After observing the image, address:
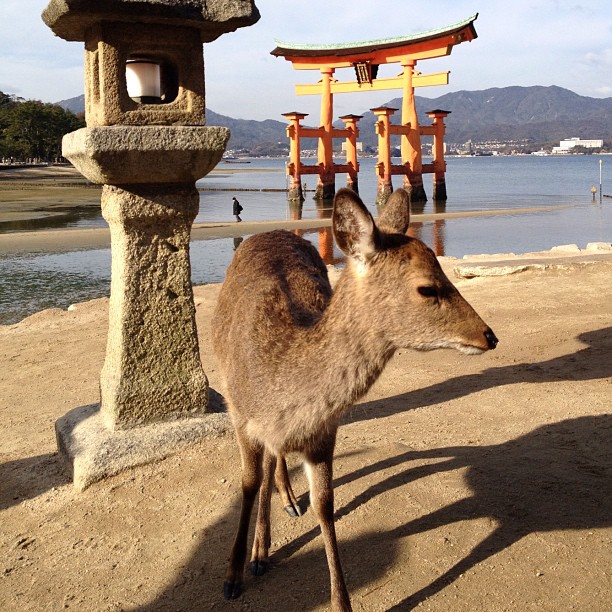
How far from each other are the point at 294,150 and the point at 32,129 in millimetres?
37713

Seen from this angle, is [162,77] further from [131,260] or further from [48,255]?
[48,255]

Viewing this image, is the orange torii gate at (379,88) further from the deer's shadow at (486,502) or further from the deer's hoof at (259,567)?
the deer's hoof at (259,567)

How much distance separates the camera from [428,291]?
8.87 ft

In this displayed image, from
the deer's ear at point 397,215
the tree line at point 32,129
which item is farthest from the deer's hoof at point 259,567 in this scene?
the tree line at point 32,129

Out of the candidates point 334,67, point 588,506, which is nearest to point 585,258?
point 588,506

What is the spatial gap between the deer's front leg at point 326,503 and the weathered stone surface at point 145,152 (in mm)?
2196

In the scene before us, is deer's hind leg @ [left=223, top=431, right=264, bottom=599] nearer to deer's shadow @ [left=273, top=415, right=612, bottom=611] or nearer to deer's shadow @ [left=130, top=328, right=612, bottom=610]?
deer's shadow @ [left=130, top=328, right=612, bottom=610]

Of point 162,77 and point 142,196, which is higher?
point 162,77

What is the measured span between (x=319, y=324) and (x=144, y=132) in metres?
2.03

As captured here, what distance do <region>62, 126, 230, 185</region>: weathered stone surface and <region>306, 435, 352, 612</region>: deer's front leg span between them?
2196 mm

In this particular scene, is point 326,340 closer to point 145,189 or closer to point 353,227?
point 353,227

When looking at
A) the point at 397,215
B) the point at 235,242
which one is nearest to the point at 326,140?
the point at 235,242

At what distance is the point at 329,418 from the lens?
2.89 m

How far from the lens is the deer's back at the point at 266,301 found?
318cm
